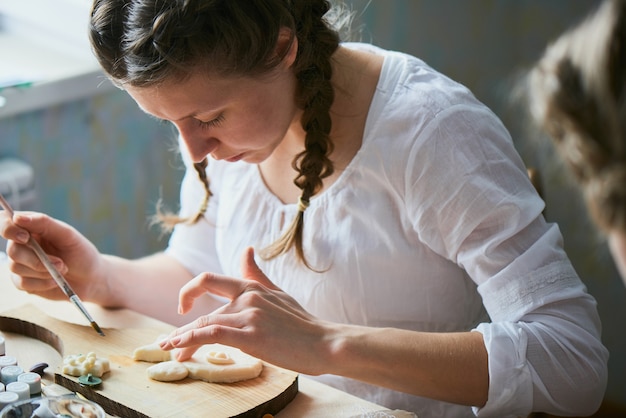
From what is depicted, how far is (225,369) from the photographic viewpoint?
4.01 ft

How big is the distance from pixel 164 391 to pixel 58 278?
355 millimetres

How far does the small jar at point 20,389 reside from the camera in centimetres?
114

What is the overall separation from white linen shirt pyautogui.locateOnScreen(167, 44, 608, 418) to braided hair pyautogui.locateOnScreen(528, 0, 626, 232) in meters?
0.52

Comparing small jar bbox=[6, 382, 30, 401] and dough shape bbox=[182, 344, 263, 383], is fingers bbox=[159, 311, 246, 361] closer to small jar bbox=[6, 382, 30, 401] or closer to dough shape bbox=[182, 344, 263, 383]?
dough shape bbox=[182, 344, 263, 383]

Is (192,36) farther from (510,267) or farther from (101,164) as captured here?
(101,164)

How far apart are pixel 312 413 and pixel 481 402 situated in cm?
25

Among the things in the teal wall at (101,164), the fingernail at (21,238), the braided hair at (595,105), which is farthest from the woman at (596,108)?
the teal wall at (101,164)

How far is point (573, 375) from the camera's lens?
128cm

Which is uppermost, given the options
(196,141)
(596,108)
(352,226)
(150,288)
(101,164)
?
(596,108)

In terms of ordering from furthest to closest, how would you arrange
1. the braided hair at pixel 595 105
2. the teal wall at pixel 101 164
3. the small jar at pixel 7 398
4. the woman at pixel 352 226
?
the teal wall at pixel 101 164, the woman at pixel 352 226, the small jar at pixel 7 398, the braided hair at pixel 595 105

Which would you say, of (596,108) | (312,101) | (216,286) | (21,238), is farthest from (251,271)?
(596,108)

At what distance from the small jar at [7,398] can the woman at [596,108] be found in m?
0.75

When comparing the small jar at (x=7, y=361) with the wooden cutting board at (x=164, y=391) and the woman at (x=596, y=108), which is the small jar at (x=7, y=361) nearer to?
Result: the wooden cutting board at (x=164, y=391)

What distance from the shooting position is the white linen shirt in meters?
1.27
